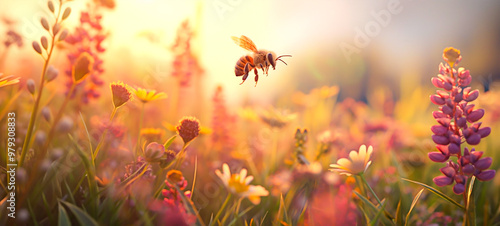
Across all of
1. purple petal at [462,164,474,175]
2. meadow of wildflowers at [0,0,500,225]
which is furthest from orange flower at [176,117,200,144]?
purple petal at [462,164,474,175]

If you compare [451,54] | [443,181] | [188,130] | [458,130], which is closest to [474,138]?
[458,130]

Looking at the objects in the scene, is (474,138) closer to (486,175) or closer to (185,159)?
(486,175)

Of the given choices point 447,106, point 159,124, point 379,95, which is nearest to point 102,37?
point 159,124

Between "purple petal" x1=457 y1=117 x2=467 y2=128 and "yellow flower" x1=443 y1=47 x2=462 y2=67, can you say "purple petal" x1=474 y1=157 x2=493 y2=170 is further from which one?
"yellow flower" x1=443 y1=47 x2=462 y2=67

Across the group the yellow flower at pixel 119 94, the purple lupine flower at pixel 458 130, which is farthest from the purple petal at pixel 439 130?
the yellow flower at pixel 119 94

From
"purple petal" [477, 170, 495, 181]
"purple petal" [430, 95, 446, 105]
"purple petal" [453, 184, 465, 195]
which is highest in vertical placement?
"purple petal" [430, 95, 446, 105]

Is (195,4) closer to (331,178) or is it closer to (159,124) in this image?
(159,124)

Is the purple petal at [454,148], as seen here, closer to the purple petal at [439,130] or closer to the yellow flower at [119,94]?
the purple petal at [439,130]
